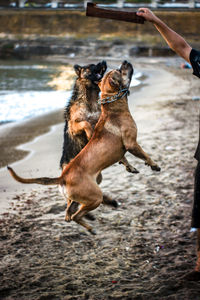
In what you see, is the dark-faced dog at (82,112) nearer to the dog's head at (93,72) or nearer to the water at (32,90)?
the dog's head at (93,72)

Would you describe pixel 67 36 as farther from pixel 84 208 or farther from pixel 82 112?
pixel 84 208

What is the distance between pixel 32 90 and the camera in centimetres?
1986

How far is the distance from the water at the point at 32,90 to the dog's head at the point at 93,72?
804 cm

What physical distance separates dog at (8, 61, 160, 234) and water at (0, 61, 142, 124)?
29.8 ft

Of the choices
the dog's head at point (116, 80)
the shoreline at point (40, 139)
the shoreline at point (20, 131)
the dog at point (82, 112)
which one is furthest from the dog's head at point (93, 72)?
the shoreline at point (20, 131)

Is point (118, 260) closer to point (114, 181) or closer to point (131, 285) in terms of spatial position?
point (131, 285)

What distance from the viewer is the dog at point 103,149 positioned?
418cm

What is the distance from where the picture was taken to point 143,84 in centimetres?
2014

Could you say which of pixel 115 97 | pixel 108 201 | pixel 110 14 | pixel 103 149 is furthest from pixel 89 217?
pixel 110 14

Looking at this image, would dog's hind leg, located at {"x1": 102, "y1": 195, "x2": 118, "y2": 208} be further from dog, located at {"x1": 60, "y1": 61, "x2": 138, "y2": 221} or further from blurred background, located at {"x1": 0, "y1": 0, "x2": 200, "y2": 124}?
blurred background, located at {"x1": 0, "y1": 0, "x2": 200, "y2": 124}

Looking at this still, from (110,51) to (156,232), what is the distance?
33765 millimetres

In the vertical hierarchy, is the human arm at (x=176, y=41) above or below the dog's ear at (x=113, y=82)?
above

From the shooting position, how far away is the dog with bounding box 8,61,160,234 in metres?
4.18

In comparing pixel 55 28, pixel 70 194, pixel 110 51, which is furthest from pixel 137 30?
pixel 70 194
